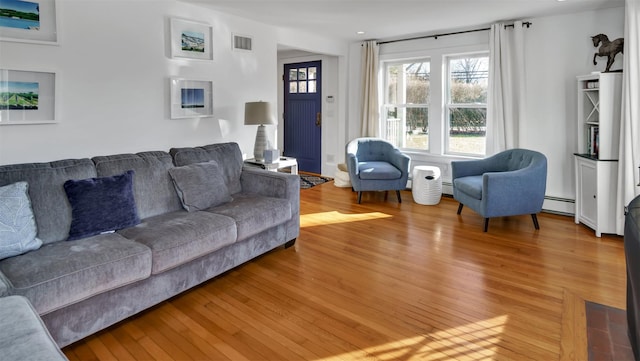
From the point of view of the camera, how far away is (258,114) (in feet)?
15.1

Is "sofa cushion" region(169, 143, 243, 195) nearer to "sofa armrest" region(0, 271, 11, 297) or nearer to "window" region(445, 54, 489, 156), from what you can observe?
"sofa armrest" region(0, 271, 11, 297)

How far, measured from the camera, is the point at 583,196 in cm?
442

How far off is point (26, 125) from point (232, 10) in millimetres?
2347

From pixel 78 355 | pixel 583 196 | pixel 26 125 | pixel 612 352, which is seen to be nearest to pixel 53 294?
pixel 78 355

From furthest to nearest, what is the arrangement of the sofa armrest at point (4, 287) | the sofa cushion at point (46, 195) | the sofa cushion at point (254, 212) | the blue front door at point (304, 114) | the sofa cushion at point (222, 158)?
1. the blue front door at point (304, 114)
2. the sofa cushion at point (222, 158)
3. the sofa cushion at point (254, 212)
4. the sofa cushion at point (46, 195)
5. the sofa armrest at point (4, 287)

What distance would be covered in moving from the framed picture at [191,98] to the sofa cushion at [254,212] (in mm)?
1260

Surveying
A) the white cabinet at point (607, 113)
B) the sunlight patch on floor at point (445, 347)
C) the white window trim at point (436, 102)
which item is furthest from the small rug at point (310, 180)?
the sunlight patch on floor at point (445, 347)

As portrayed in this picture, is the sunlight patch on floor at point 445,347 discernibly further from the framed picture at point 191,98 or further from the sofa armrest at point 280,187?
the framed picture at point 191,98

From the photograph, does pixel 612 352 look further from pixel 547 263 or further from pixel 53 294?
pixel 53 294

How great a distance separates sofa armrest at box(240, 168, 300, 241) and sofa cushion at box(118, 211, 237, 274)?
0.74 meters

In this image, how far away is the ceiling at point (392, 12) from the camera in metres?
4.20

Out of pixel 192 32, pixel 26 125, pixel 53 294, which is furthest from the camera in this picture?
pixel 192 32

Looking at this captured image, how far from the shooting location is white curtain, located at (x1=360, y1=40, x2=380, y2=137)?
6359mm

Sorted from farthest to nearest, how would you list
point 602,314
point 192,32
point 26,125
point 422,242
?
point 192,32 → point 422,242 → point 26,125 → point 602,314
